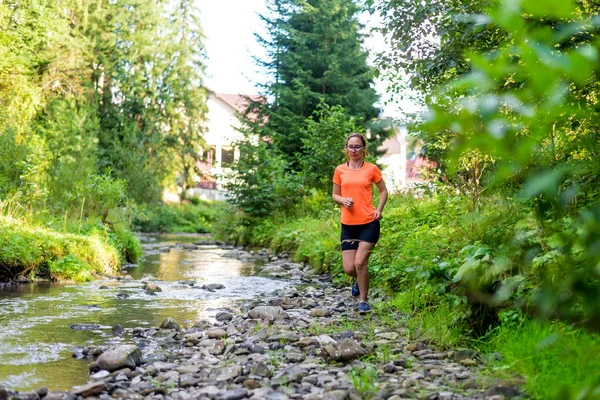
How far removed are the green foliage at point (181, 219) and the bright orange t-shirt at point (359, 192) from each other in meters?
24.1

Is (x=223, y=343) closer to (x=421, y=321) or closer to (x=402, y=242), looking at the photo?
(x=421, y=321)

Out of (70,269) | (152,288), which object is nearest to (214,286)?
(152,288)

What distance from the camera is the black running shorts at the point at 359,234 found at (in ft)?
25.0

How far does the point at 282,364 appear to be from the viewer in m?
5.07

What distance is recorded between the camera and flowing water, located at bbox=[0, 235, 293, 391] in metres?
5.20

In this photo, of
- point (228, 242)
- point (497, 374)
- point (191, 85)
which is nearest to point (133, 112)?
point (191, 85)

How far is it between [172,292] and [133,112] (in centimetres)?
2788

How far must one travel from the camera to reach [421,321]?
19.9ft

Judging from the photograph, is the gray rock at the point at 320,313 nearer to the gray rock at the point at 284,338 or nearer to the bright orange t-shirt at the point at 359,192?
the bright orange t-shirt at the point at 359,192

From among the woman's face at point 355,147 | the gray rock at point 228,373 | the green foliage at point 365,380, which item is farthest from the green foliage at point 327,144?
the green foliage at point 365,380

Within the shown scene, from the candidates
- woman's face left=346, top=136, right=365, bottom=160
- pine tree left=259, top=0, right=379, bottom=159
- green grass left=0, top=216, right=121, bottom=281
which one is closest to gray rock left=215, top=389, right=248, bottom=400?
woman's face left=346, top=136, right=365, bottom=160

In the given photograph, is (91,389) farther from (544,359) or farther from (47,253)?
(47,253)

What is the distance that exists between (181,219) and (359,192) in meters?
30.1

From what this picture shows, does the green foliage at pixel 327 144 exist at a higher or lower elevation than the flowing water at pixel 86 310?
higher
